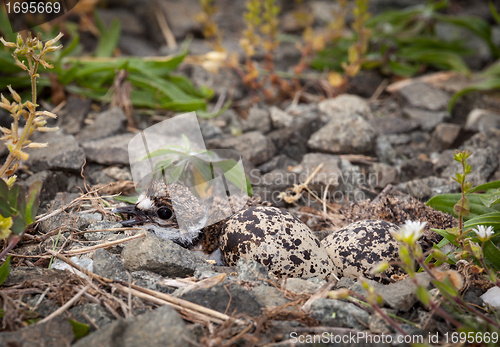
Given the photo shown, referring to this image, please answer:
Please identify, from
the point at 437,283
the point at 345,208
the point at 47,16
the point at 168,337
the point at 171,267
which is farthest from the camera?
the point at 47,16

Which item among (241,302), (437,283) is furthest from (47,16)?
(437,283)

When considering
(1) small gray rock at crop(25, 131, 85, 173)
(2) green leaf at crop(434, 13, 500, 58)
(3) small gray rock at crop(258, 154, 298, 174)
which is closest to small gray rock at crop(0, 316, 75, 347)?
(1) small gray rock at crop(25, 131, 85, 173)

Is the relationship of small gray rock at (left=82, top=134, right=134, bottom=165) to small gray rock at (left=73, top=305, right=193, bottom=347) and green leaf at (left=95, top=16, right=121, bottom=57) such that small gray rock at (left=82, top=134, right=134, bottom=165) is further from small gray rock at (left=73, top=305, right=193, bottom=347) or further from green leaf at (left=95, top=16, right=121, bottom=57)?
small gray rock at (left=73, top=305, right=193, bottom=347)

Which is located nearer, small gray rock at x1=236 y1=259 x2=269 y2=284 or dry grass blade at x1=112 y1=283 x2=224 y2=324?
dry grass blade at x1=112 y1=283 x2=224 y2=324

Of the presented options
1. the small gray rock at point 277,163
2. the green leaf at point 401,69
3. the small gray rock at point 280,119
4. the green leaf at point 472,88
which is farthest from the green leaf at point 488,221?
the green leaf at point 401,69

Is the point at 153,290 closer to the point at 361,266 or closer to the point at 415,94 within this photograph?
the point at 361,266
